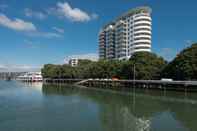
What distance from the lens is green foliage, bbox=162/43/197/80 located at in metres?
58.9

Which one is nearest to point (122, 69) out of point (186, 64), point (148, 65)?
point (148, 65)

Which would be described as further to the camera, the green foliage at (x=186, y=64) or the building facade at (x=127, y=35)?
the building facade at (x=127, y=35)

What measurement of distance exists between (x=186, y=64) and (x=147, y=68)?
20.0 meters

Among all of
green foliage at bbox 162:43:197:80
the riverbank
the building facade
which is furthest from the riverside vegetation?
the building facade

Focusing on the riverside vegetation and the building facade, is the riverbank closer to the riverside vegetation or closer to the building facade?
the riverside vegetation

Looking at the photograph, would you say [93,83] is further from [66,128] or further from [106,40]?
[66,128]

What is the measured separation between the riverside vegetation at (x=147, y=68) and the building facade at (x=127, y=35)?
61.2ft

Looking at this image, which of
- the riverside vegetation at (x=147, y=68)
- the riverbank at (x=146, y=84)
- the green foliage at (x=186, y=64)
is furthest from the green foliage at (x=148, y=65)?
the green foliage at (x=186, y=64)

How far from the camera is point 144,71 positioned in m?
79.0

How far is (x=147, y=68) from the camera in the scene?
78.8 meters

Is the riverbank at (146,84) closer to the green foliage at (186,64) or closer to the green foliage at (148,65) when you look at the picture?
the green foliage at (186,64)

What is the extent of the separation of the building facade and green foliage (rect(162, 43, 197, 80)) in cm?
4709

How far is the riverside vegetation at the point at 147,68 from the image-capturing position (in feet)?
198

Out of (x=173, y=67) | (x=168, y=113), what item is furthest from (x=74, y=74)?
(x=168, y=113)
